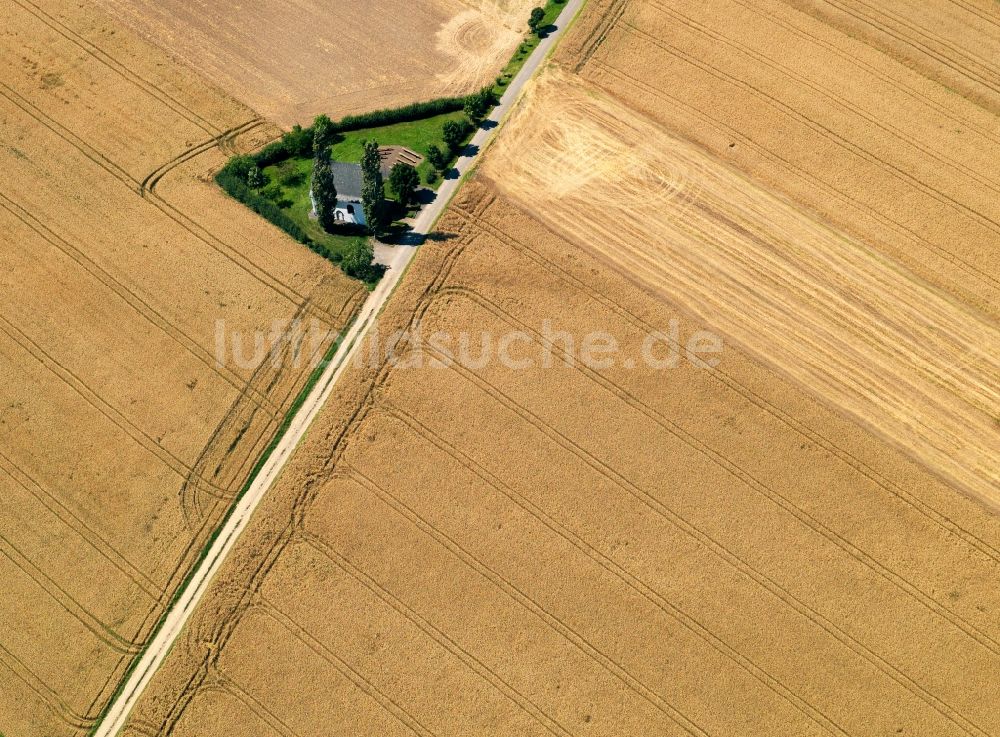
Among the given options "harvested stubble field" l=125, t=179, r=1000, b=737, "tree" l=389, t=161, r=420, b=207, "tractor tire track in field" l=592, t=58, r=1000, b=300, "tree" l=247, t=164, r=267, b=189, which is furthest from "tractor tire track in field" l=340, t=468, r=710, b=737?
"tractor tire track in field" l=592, t=58, r=1000, b=300

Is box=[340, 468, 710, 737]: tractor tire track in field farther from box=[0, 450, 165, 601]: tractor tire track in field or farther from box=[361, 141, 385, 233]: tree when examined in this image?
box=[361, 141, 385, 233]: tree

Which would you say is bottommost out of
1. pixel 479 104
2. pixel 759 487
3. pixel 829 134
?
pixel 759 487

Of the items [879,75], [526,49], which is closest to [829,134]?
[879,75]

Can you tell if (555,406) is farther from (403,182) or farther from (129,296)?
(129,296)

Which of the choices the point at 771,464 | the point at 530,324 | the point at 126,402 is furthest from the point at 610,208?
the point at 126,402

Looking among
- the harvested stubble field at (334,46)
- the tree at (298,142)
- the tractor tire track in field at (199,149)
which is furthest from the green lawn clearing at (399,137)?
the tractor tire track in field at (199,149)
